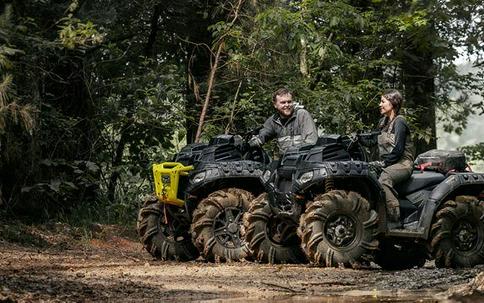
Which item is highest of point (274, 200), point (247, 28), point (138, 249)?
point (247, 28)

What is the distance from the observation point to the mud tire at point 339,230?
9.95 m

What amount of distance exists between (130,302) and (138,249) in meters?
7.55

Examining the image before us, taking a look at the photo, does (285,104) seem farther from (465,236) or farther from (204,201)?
(465,236)

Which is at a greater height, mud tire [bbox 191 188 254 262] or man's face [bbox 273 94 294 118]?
man's face [bbox 273 94 294 118]

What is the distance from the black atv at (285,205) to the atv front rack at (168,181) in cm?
100

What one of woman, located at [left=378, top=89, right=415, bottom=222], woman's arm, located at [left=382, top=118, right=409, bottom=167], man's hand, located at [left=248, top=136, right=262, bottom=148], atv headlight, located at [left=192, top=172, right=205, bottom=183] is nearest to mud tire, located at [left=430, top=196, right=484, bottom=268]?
woman, located at [left=378, top=89, right=415, bottom=222]

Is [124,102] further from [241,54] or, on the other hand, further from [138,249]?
[138,249]

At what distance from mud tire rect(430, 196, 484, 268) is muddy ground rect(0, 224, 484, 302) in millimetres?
877

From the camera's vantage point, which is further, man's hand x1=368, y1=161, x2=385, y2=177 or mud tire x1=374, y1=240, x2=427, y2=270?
mud tire x1=374, y1=240, x2=427, y2=270

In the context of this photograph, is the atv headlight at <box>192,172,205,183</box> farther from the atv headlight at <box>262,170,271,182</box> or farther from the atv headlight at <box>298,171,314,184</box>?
the atv headlight at <box>298,171,314,184</box>

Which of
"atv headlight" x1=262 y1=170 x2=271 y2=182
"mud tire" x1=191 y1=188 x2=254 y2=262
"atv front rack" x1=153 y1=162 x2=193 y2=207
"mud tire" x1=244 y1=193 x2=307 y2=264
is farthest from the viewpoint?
"atv front rack" x1=153 y1=162 x2=193 y2=207

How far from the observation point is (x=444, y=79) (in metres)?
23.0

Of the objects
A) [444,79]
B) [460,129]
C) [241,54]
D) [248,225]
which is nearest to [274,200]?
[248,225]

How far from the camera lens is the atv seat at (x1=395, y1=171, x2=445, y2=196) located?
1057 cm
